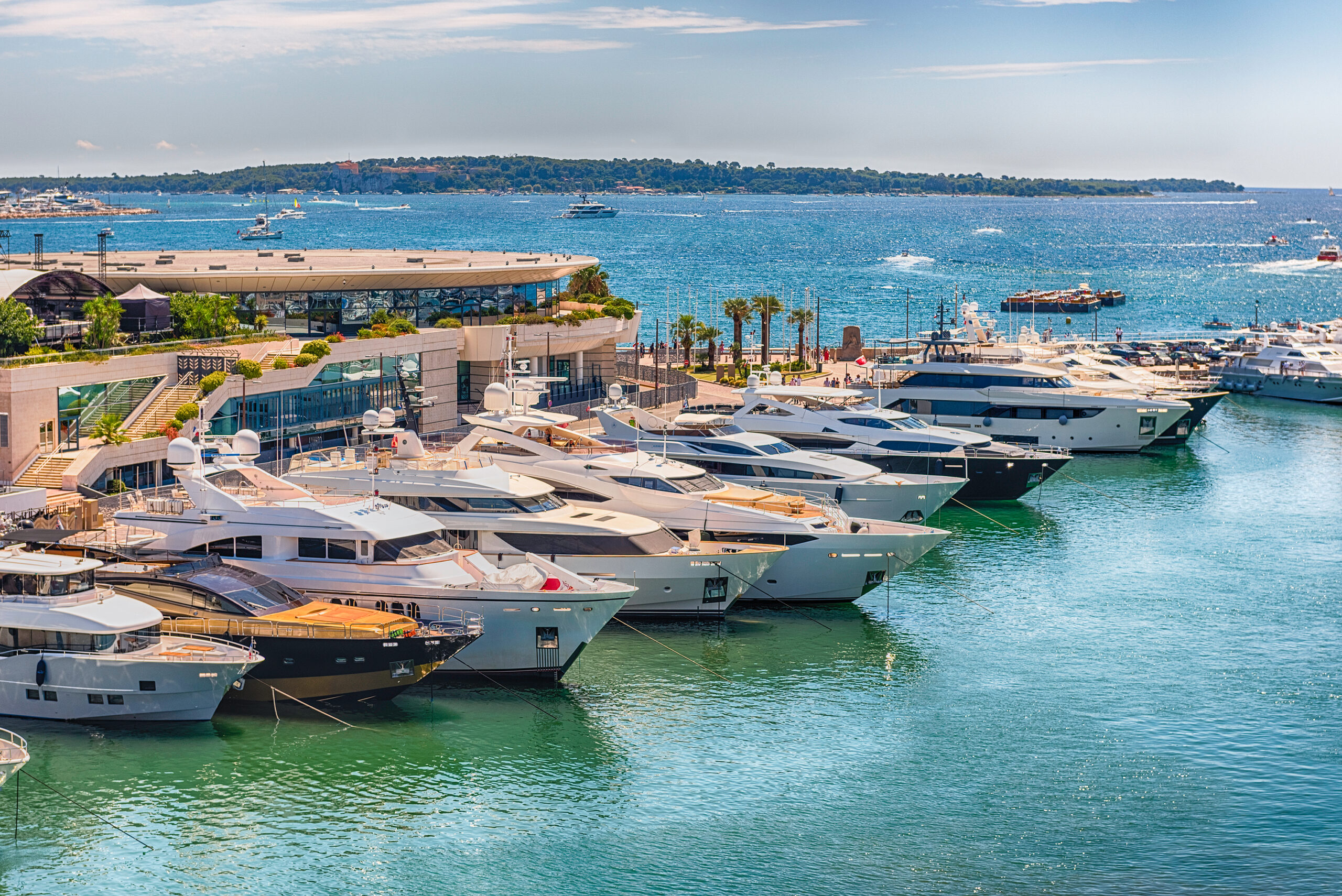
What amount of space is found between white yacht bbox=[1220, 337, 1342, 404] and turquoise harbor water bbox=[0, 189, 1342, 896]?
5828 cm

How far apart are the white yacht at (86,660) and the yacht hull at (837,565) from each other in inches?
749

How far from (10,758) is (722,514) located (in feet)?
81.5

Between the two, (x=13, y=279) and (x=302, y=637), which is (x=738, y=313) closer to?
(x=13, y=279)

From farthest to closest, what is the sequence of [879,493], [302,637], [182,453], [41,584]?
[879,493], [182,453], [302,637], [41,584]

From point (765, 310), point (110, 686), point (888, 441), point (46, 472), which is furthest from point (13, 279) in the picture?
point (765, 310)

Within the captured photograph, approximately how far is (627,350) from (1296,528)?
149 ft

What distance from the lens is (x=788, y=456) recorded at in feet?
191

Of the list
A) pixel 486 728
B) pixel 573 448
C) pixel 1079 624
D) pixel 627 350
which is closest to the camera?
pixel 486 728

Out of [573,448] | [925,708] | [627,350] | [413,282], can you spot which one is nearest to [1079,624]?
[925,708]

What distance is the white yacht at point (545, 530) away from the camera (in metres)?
44.8

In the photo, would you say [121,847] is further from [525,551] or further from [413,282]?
[413,282]

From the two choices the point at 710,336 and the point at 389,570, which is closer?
the point at 389,570

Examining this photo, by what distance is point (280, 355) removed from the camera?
59719mm

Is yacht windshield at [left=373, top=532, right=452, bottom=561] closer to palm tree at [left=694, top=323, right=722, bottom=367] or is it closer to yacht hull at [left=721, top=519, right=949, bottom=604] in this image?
yacht hull at [left=721, top=519, right=949, bottom=604]
